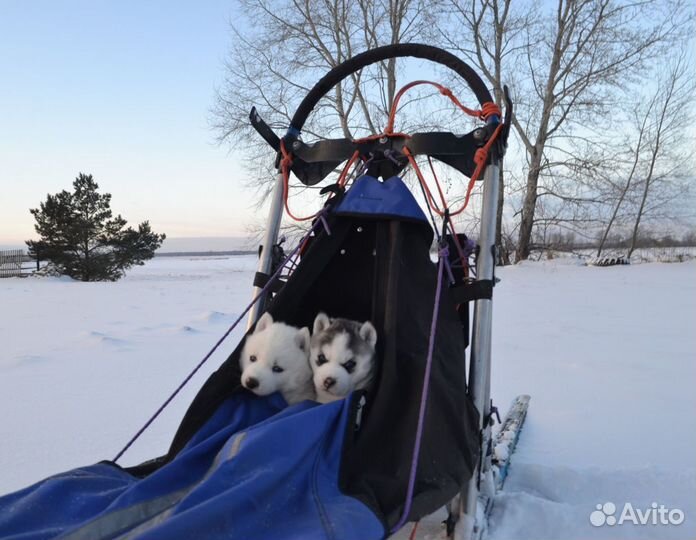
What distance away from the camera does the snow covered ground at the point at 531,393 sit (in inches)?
75.9

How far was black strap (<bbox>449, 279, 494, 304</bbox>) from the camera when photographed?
176 centimetres

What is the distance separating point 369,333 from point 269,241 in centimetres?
70

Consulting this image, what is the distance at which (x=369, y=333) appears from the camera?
181 centimetres

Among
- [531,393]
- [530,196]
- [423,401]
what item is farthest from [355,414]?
[530,196]

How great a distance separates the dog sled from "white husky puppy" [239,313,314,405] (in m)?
0.06

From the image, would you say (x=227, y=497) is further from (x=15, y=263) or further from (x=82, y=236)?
(x=15, y=263)

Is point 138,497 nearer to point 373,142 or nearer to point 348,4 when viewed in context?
point 373,142

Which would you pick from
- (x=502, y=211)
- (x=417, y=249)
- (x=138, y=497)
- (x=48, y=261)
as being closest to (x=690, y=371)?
(x=417, y=249)

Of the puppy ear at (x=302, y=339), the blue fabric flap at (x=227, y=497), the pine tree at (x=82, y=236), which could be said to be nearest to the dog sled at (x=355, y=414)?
the blue fabric flap at (x=227, y=497)

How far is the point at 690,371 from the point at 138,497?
150 inches

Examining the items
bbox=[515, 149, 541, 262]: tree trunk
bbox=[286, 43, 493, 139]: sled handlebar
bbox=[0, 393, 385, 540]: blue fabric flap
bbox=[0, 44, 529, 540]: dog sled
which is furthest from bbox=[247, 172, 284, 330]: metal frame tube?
bbox=[515, 149, 541, 262]: tree trunk
